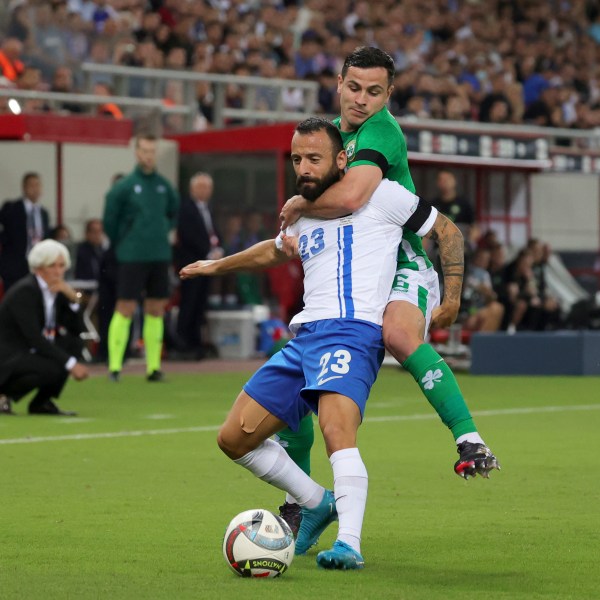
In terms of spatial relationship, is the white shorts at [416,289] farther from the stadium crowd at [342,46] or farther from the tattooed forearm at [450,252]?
the stadium crowd at [342,46]

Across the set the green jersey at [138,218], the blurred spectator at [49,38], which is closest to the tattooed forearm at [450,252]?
the green jersey at [138,218]

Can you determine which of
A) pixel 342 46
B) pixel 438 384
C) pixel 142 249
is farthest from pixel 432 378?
pixel 342 46

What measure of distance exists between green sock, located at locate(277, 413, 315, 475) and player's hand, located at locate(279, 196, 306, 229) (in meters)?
0.83

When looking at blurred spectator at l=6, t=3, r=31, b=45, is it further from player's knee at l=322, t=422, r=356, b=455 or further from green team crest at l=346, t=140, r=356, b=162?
player's knee at l=322, t=422, r=356, b=455

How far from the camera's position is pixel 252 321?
19.8 meters

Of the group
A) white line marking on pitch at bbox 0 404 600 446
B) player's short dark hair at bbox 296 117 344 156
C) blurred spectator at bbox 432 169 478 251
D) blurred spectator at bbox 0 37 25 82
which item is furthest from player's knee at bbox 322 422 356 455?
blurred spectator at bbox 0 37 25 82

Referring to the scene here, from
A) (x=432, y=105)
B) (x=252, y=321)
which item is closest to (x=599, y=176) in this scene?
(x=432, y=105)

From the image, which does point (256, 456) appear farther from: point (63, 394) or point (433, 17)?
point (433, 17)

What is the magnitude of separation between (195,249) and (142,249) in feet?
10.9

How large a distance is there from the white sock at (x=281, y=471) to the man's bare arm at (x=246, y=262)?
724mm

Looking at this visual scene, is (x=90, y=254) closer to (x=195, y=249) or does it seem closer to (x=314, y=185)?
(x=195, y=249)

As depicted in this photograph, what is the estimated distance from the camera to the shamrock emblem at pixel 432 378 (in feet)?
19.9

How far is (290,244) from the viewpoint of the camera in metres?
6.09

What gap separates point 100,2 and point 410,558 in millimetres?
16965
